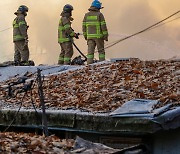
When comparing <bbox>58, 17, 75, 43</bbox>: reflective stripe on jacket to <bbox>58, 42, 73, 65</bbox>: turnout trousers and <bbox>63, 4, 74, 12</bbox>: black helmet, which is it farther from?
<bbox>63, 4, 74, 12</bbox>: black helmet

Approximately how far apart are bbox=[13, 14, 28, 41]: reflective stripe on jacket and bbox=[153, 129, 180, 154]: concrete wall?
10.6 meters

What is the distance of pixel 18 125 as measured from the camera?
11156 mm

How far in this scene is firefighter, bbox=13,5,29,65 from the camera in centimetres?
1941

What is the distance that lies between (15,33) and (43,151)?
12.6 metres

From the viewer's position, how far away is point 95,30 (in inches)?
689

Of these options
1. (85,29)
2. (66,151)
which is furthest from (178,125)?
(85,29)

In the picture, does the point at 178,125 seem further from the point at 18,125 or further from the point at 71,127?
the point at 18,125

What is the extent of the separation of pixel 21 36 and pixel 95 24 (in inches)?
136

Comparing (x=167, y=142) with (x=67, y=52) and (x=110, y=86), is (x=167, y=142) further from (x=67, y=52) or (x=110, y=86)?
(x=67, y=52)

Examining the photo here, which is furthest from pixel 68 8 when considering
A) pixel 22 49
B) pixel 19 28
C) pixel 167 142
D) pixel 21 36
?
pixel 167 142

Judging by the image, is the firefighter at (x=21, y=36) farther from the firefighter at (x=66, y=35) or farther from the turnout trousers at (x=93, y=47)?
the turnout trousers at (x=93, y=47)

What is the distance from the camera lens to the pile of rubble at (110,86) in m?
10.7

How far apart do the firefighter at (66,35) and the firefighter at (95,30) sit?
841 millimetres

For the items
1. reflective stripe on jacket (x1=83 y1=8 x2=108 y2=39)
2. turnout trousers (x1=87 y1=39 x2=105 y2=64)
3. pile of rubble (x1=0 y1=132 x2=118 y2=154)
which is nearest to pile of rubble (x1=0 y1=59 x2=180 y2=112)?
A: pile of rubble (x1=0 y1=132 x2=118 y2=154)
